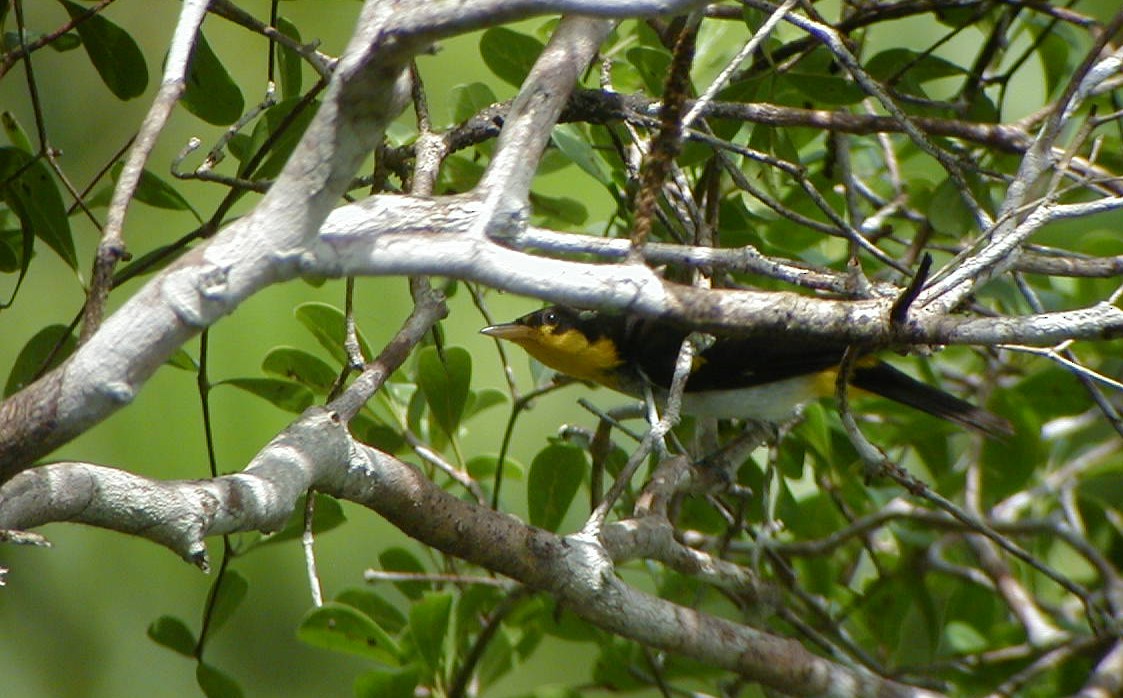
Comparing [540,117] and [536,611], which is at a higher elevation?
[540,117]

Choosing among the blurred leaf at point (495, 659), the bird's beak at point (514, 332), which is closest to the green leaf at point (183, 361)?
the blurred leaf at point (495, 659)

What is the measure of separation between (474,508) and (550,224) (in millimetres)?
1113

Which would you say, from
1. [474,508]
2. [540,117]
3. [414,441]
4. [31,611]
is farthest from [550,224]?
[31,611]

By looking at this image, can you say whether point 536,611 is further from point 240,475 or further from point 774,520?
point 240,475

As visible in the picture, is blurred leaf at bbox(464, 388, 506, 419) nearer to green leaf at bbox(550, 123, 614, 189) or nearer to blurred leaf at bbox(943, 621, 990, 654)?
green leaf at bbox(550, 123, 614, 189)

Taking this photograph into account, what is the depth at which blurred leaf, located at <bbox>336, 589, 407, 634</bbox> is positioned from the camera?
102 inches

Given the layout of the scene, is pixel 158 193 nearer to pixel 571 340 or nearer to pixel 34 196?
pixel 34 196

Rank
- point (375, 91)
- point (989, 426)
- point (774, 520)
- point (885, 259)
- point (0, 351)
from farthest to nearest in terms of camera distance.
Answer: point (0, 351), point (989, 426), point (774, 520), point (885, 259), point (375, 91)

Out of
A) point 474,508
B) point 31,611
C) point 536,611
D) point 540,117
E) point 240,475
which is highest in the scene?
point 540,117

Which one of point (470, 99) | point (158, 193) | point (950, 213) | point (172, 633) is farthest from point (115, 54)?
point (950, 213)

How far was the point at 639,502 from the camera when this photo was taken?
7.39ft

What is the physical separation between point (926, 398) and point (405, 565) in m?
1.36

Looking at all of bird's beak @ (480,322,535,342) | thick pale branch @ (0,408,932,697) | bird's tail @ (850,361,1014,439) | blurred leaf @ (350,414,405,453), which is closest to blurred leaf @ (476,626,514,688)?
blurred leaf @ (350,414,405,453)

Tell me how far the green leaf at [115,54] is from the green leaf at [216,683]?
105 centimetres
